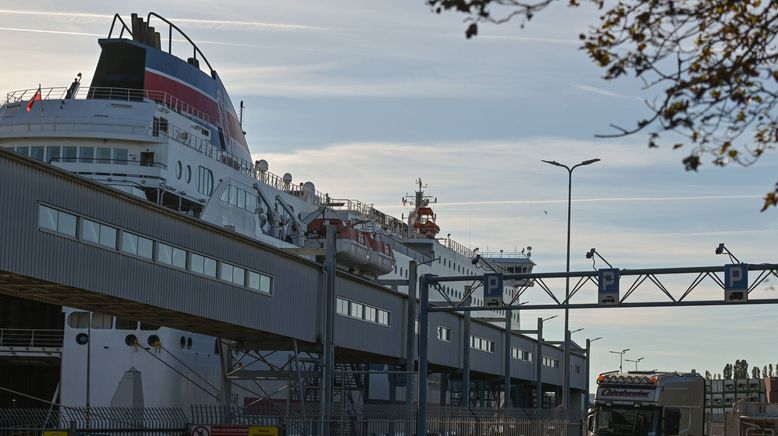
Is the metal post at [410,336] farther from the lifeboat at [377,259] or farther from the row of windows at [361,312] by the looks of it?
the lifeboat at [377,259]

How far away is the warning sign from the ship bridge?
477cm

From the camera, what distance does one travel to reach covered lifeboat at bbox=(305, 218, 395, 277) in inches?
2254

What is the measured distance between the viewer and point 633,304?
41.2 meters

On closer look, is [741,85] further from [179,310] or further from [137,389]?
[137,389]

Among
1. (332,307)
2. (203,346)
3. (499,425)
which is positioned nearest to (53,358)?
(203,346)

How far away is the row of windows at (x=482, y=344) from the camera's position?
206 ft

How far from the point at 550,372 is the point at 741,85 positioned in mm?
75307

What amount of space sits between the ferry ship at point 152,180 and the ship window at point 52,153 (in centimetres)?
6

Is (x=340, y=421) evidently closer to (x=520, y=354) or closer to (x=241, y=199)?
(x=241, y=199)

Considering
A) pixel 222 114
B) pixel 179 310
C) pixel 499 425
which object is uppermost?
pixel 222 114

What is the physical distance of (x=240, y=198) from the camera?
54.2m

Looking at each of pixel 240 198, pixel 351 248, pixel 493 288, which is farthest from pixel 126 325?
pixel 351 248

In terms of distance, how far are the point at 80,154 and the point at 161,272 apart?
1939 cm

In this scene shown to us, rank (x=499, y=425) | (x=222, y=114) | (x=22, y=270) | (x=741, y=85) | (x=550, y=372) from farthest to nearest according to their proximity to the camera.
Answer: (x=550, y=372) < (x=222, y=114) < (x=499, y=425) < (x=22, y=270) < (x=741, y=85)
